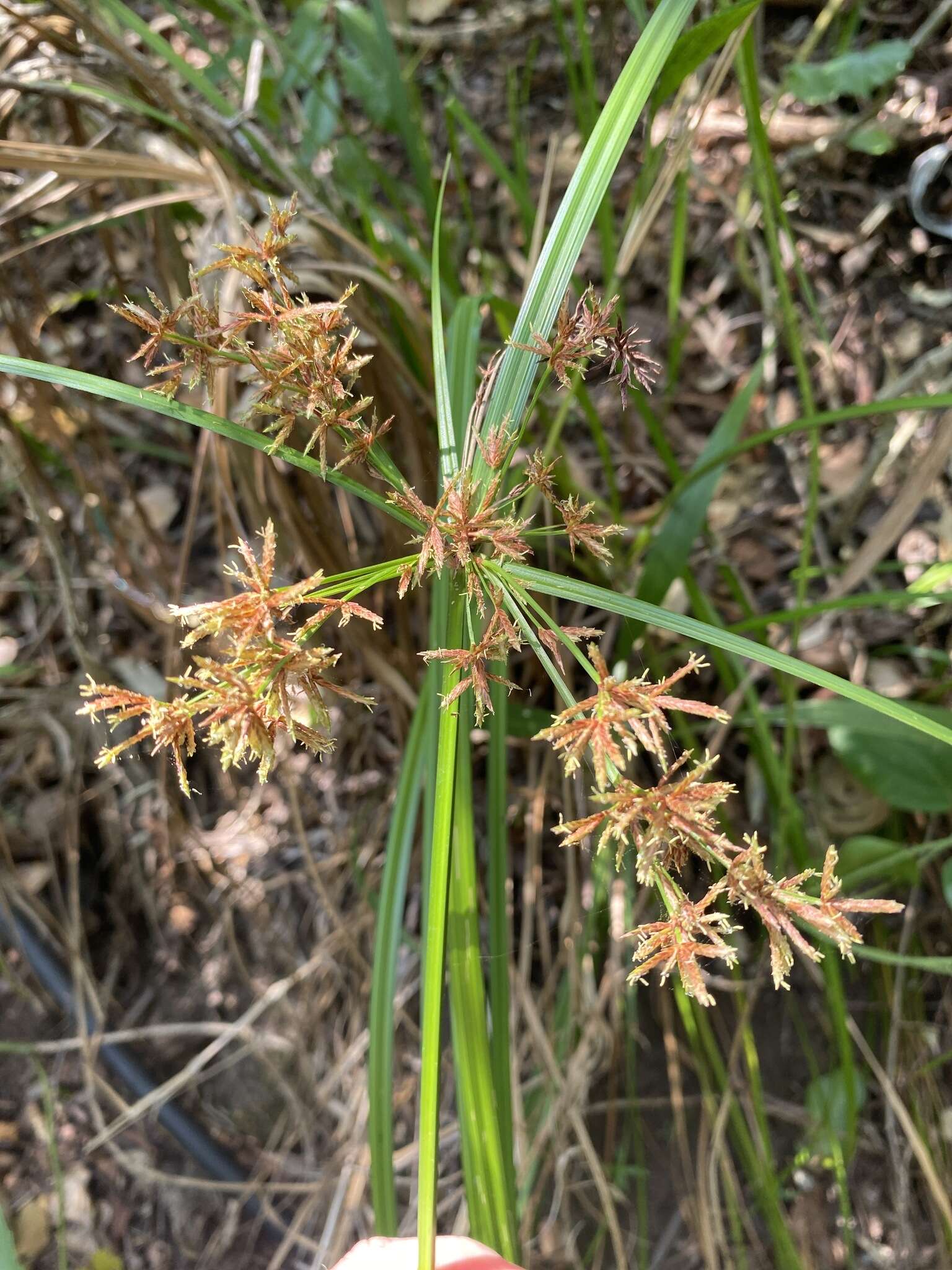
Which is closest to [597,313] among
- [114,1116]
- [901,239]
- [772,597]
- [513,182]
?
[513,182]

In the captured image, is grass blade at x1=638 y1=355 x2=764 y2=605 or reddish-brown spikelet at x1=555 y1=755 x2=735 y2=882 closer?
reddish-brown spikelet at x1=555 y1=755 x2=735 y2=882

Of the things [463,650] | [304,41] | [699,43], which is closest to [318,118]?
[304,41]

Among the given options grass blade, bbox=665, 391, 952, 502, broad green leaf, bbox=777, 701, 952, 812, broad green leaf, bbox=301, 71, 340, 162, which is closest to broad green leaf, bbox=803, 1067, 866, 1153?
broad green leaf, bbox=777, 701, 952, 812

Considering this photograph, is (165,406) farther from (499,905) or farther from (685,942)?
(499,905)

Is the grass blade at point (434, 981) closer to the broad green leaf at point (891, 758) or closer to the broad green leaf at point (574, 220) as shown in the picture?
the broad green leaf at point (574, 220)

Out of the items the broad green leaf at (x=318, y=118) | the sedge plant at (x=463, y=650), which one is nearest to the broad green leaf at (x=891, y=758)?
the sedge plant at (x=463, y=650)

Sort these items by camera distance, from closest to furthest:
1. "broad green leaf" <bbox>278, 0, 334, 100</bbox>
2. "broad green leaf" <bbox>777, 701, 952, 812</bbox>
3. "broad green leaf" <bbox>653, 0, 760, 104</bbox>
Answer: "broad green leaf" <bbox>653, 0, 760, 104</bbox> < "broad green leaf" <bbox>777, 701, 952, 812</bbox> < "broad green leaf" <bbox>278, 0, 334, 100</bbox>

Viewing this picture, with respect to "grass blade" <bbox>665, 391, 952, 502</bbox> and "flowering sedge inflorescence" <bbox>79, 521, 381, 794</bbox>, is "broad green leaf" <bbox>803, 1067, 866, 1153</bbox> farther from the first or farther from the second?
"flowering sedge inflorescence" <bbox>79, 521, 381, 794</bbox>

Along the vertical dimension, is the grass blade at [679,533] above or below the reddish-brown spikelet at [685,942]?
above

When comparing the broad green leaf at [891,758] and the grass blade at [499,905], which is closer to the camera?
the grass blade at [499,905]
